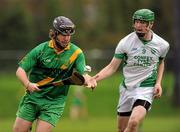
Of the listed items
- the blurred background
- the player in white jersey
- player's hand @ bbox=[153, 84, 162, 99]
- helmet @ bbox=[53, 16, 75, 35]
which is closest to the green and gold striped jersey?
helmet @ bbox=[53, 16, 75, 35]

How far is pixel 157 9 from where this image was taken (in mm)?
49312

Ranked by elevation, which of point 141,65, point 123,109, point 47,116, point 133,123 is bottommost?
point 123,109

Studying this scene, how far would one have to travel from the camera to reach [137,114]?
48.8 ft

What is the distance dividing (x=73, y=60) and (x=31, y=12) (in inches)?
1861

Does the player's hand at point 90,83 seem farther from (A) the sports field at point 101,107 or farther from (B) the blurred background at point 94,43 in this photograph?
(A) the sports field at point 101,107

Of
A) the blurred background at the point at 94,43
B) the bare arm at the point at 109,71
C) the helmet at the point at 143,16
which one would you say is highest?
the helmet at the point at 143,16

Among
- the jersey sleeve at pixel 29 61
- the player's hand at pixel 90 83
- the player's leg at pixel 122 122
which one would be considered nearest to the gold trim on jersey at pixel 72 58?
the player's hand at pixel 90 83

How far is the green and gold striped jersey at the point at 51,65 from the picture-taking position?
14383 mm

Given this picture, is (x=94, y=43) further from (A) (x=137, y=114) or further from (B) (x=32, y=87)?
(B) (x=32, y=87)

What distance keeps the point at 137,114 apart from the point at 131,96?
2.11ft

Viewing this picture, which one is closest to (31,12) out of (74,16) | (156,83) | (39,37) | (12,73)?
(74,16)

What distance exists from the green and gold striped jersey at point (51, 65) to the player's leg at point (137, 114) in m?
1.28

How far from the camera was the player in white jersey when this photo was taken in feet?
49.7

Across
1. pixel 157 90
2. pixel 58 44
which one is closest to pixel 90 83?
pixel 58 44
